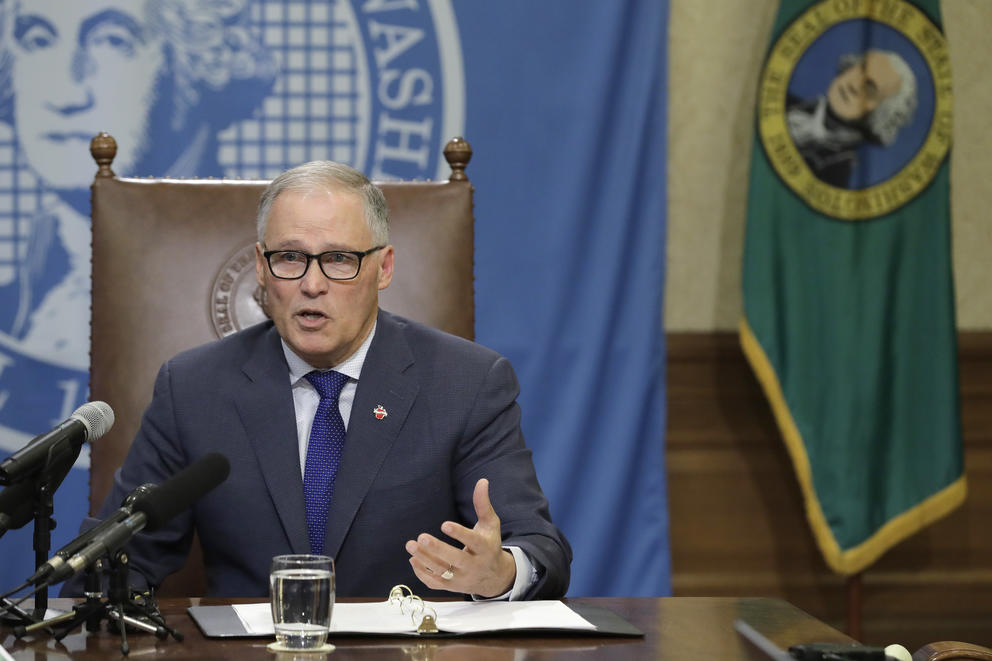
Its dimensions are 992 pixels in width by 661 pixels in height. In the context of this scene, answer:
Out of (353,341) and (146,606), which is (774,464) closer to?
(353,341)

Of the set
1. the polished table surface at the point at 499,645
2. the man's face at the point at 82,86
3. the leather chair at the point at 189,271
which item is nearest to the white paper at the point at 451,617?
the polished table surface at the point at 499,645

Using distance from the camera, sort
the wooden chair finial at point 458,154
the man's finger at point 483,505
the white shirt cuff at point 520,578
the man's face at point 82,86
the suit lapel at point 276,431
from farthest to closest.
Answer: the man's face at point 82,86 < the wooden chair finial at point 458,154 < the suit lapel at point 276,431 < the white shirt cuff at point 520,578 < the man's finger at point 483,505

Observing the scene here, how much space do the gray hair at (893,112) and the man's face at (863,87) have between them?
1 cm

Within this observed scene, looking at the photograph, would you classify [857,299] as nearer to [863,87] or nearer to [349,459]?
[863,87]

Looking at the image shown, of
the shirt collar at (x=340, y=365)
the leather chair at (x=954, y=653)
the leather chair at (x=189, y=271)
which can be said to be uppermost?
the leather chair at (x=189, y=271)

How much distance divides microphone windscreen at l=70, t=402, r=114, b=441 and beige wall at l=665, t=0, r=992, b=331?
2384 millimetres

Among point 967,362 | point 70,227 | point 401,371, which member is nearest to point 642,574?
point 967,362

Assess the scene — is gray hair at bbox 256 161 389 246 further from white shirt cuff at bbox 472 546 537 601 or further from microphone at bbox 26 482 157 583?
microphone at bbox 26 482 157 583

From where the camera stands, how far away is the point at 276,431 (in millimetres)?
1947

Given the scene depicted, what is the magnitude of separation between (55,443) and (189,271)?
3.61 ft

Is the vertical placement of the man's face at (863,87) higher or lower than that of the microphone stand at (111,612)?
higher

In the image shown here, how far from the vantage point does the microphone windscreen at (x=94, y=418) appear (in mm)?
1357

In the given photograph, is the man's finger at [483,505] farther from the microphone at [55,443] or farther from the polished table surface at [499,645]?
the microphone at [55,443]

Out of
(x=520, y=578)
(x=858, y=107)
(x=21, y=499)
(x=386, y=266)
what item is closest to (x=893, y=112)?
(x=858, y=107)
